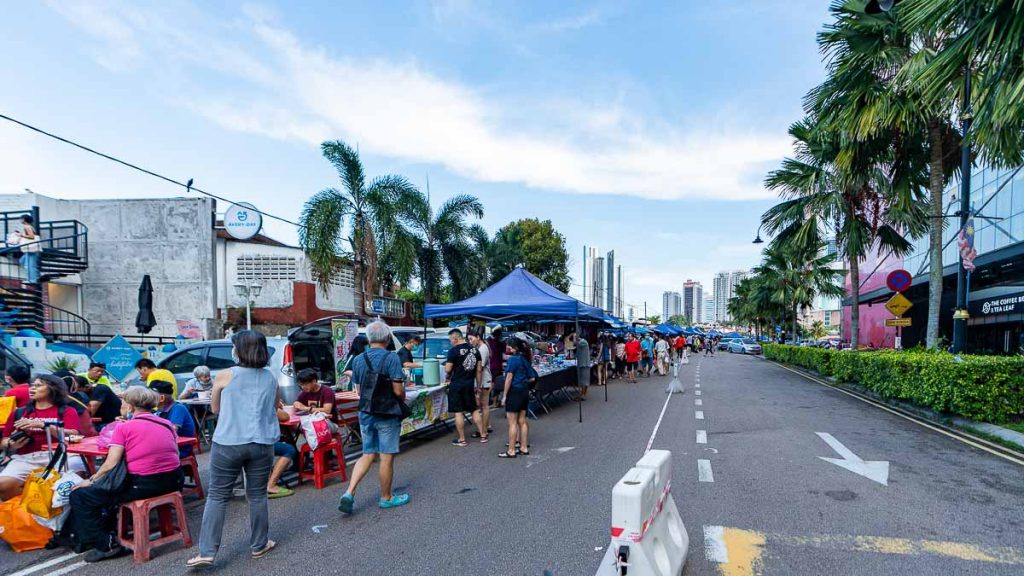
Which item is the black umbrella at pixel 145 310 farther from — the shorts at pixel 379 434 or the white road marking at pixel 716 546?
the white road marking at pixel 716 546

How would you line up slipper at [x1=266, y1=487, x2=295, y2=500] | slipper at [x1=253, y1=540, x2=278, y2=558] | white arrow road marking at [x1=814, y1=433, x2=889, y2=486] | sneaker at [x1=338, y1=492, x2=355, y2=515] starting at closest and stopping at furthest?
slipper at [x1=253, y1=540, x2=278, y2=558] → sneaker at [x1=338, y1=492, x2=355, y2=515] → slipper at [x1=266, y1=487, x2=295, y2=500] → white arrow road marking at [x1=814, y1=433, x2=889, y2=486]

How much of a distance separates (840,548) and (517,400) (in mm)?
4390

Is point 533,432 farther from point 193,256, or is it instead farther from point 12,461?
point 193,256

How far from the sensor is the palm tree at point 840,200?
48.5 feet

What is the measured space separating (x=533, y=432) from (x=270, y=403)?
6.22 m

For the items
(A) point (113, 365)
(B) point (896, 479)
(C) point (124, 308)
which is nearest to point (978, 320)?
(B) point (896, 479)

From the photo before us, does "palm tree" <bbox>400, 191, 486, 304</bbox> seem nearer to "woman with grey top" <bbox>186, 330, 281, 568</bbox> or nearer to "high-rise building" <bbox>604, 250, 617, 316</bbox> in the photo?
"woman with grey top" <bbox>186, 330, 281, 568</bbox>

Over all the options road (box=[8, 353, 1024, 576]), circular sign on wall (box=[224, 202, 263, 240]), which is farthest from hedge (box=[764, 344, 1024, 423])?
circular sign on wall (box=[224, 202, 263, 240])

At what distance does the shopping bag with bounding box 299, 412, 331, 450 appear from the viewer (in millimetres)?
6602

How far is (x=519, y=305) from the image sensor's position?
12320 millimetres

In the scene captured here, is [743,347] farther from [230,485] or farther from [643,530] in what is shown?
[230,485]

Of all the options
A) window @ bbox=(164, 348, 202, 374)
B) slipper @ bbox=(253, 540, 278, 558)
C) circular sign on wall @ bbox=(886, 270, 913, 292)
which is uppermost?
circular sign on wall @ bbox=(886, 270, 913, 292)

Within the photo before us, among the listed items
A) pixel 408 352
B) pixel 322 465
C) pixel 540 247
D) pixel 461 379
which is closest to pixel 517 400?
pixel 461 379

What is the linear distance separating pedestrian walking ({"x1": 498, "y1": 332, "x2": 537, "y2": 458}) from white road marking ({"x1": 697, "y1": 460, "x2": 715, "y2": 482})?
2360 mm
